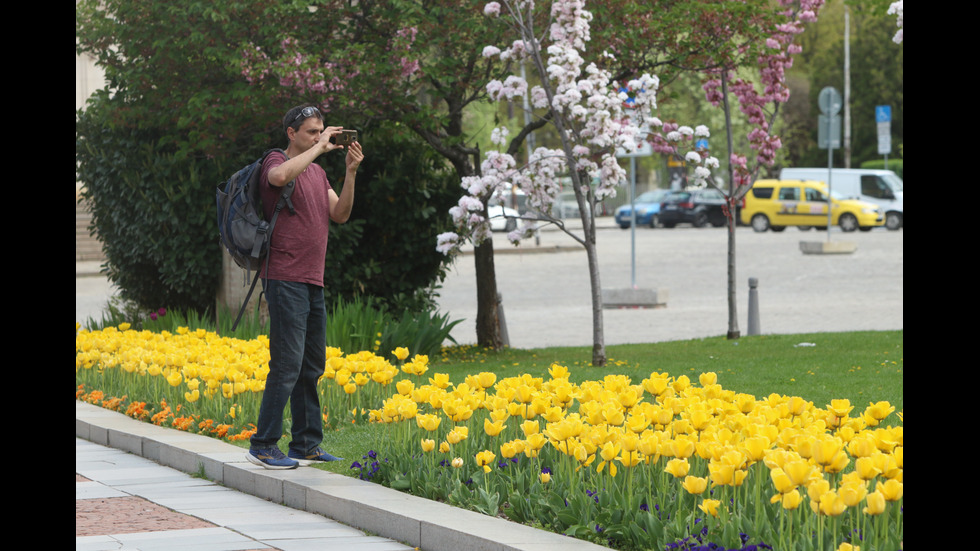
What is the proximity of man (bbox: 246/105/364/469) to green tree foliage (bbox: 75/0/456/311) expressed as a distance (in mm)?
5535

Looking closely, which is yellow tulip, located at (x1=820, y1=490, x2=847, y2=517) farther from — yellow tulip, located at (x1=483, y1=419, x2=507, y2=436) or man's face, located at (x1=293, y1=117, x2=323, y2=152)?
man's face, located at (x1=293, y1=117, x2=323, y2=152)

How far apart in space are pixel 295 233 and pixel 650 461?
90.1 inches

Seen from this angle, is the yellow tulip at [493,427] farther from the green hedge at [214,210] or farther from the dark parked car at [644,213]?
the dark parked car at [644,213]

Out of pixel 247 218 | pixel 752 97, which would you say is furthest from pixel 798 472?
pixel 752 97

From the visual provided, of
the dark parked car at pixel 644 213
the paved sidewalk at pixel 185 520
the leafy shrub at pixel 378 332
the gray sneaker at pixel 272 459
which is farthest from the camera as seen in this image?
the dark parked car at pixel 644 213

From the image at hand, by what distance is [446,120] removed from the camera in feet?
40.8

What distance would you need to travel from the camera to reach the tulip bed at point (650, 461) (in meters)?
4.34

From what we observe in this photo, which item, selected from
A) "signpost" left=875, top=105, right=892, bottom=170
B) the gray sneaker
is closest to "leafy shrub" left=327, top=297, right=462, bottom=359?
the gray sneaker

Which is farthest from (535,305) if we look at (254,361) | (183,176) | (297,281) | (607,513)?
(607,513)

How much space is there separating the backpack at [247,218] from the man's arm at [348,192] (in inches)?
10.8

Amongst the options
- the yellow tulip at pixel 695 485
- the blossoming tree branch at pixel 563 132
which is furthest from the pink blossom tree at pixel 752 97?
the yellow tulip at pixel 695 485

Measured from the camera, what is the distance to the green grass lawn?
30.2 ft

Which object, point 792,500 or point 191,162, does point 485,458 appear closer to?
point 792,500

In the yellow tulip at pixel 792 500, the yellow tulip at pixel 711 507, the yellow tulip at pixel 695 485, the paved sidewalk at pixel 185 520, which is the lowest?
the paved sidewalk at pixel 185 520
